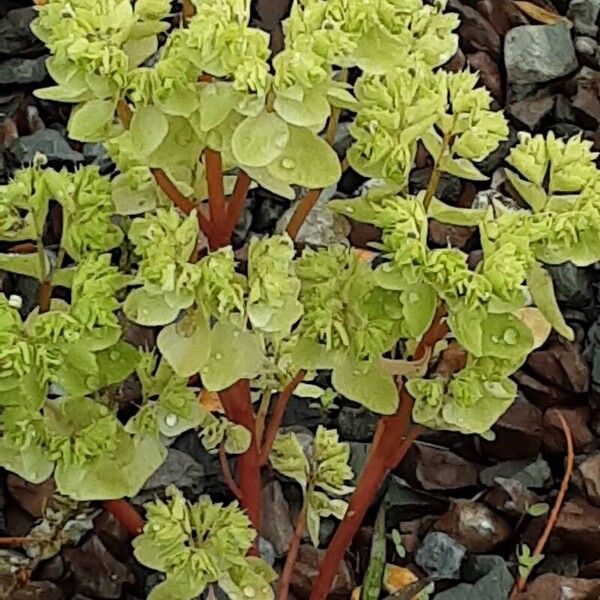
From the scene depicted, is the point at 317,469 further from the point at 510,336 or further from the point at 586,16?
the point at 586,16

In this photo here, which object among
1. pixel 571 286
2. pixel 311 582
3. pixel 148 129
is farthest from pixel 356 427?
pixel 148 129

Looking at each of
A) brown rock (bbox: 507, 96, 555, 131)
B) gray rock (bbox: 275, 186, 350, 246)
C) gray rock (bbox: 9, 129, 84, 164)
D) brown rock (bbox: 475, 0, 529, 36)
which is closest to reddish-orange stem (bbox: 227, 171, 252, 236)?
gray rock (bbox: 275, 186, 350, 246)

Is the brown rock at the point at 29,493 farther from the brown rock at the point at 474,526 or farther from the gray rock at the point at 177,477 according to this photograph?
the brown rock at the point at 474,526

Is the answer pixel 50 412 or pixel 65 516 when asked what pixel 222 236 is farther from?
pixel 65 516

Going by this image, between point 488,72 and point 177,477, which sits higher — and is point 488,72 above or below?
above

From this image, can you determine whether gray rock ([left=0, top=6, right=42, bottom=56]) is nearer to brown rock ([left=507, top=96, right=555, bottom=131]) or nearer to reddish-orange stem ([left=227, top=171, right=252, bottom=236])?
brown rock ([left=507, top=96, right=555, bottom=131])

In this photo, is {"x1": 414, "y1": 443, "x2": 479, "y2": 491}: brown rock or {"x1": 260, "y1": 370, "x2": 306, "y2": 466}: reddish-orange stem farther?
{"x1": 414, "y1": 443, "x2": 479, "y2": 491}: brown rock

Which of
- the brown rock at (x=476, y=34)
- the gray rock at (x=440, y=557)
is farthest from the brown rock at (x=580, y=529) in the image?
the brown rock at (x=476, y=34)
